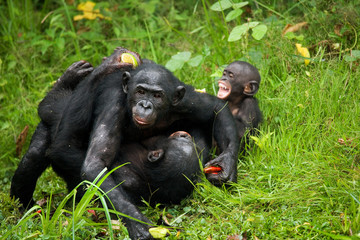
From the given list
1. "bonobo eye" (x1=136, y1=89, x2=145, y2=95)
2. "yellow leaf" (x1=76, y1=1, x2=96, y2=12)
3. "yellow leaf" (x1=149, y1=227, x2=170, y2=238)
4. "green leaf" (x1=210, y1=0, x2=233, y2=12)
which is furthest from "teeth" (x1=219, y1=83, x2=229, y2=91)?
"yellow leaf" (x1=76, y1=1, x2=96, y2=12)

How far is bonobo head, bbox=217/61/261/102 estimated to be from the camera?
6031 millimetres

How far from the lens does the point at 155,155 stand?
496cm

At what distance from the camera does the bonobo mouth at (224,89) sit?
6069 millimetres

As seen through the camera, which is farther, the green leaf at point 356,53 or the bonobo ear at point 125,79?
the green leaf at point 356,53

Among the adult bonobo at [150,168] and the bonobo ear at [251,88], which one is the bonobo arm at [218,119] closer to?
the adult bonobo at [150,168]

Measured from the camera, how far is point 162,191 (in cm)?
490

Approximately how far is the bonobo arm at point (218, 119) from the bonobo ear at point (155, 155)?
1.72 ft

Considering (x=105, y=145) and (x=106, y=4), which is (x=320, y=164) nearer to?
(x=105, y=145)

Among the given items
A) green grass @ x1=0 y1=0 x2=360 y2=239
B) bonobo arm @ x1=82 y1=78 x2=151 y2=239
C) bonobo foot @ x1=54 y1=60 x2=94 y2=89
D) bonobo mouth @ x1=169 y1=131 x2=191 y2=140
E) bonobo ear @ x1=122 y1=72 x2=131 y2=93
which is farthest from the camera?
bonobo foot @ x1=54 y1=60 x2=94 y2=89

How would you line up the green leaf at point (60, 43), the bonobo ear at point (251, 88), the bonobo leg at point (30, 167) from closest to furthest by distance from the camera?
the bonobo leg at point (30, 167) < the bonobo ear at point (251, 88) < the green leaf at point (60, 43)

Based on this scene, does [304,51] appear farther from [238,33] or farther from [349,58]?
[238,33]

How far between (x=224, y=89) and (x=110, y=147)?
1.95m

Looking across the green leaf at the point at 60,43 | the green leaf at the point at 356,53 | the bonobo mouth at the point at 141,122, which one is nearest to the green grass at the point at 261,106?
the green leaf at the point at 60,43

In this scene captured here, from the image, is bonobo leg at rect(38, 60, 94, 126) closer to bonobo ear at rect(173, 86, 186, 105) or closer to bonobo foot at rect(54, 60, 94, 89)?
bonobo foot at rect(54, 60, 94, 89)
